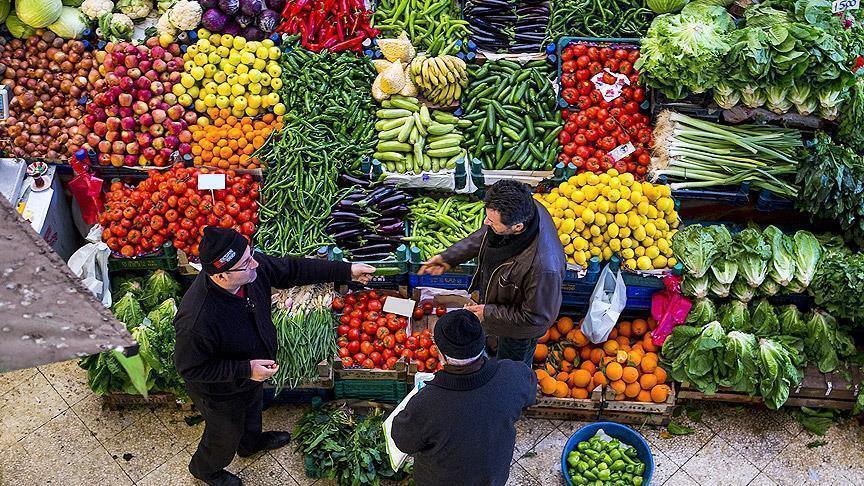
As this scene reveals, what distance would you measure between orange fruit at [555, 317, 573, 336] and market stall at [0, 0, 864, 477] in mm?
18

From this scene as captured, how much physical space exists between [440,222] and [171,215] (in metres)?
1.90

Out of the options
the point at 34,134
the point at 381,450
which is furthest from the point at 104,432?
the point at 34,134

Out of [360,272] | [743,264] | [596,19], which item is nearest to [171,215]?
[360,272]

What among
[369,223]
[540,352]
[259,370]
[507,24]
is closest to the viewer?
[259,370]

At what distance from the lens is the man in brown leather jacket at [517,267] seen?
11.9 feet

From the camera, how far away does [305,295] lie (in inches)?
187

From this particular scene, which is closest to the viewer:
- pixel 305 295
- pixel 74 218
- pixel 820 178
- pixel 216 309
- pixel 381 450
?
pixel 216 309

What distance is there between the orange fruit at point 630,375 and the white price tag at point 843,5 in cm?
304

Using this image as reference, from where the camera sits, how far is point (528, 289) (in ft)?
12.8

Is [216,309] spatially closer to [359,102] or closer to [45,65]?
[359,102]

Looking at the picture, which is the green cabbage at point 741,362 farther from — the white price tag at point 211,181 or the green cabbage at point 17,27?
the green cabbage at point 17,27

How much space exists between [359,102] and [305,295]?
1774mm

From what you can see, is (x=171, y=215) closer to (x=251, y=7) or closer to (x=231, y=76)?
(x=231, y=76)

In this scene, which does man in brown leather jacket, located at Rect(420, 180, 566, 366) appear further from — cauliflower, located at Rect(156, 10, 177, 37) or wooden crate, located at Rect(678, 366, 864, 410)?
cauliflower, located at Rect(156, 10, 177, 37)
